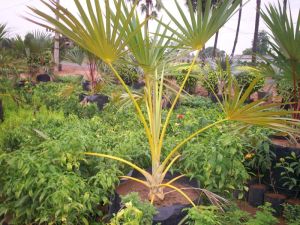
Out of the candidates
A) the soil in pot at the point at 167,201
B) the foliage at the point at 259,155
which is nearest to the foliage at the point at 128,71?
the soil in pot at the point at 167,201

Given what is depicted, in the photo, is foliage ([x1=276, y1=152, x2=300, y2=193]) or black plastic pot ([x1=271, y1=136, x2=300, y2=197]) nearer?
foliage ([x1=276, y1=152, x2=300, y2=193])

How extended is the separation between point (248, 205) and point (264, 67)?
1.47 meters

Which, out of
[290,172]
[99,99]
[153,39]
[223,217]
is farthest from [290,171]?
[99,99]

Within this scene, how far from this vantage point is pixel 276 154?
3.51 metres

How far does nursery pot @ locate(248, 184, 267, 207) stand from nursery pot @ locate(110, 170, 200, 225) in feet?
3.01

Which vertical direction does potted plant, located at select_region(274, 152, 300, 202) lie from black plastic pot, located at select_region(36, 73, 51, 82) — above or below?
below

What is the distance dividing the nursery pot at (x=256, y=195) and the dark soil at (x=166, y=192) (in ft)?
3.25

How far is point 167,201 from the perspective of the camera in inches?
104

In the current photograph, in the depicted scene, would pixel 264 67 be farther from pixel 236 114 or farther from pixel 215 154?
pixel 236 114

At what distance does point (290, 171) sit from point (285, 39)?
1246 millimetres

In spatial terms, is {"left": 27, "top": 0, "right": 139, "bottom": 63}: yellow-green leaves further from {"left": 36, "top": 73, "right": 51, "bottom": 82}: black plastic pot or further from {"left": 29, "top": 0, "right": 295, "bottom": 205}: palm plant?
{"left": 36, "top": 73, "right": 51, "bottom": 82}: black plastic pot

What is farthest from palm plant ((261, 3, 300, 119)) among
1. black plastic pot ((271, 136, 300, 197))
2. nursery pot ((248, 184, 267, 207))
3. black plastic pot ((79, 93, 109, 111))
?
black plastic pot ((79, 93, 109, 111))

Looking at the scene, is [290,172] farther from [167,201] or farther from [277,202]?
[167,201]

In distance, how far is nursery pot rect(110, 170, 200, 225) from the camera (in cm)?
236
